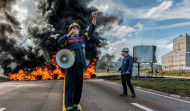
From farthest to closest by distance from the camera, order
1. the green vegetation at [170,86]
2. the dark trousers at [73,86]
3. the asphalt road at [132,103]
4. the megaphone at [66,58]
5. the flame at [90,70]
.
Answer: the flame at [90,70], the green vegetation at [170,86], the asphalt road at [132,103], the dark trousers at [73,86], the megaphone at [66,58]

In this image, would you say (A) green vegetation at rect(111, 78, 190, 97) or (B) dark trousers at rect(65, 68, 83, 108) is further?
(A) green vegetation at rect(111, 78, 190, 97)

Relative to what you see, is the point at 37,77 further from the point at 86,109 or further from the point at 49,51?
the point at 86,109

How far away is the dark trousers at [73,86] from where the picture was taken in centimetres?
407

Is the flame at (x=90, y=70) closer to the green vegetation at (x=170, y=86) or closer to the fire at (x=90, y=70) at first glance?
the fire at (x=90, y=70)

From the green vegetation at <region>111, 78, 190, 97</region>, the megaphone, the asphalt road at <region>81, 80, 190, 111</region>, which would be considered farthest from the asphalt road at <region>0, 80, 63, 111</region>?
the green vegetation at <region>111, 78, 190, 97</region>

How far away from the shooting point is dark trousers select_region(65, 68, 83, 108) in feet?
13.4

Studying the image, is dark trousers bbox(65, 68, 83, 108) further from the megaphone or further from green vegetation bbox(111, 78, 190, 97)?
green vegetation bbox(111, 78, 190, 97)

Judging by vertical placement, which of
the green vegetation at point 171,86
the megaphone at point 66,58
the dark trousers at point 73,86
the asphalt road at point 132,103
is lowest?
the green vegetation at point 171,86

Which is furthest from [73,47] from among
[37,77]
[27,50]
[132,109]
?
[27,50]

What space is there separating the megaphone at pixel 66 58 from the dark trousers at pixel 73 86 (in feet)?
0.54

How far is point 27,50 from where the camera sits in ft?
120

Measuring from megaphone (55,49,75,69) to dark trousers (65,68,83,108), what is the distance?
0.54ft

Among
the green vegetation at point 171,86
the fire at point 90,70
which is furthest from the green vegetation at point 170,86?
the fire at point 90,70

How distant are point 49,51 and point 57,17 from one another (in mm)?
9532
